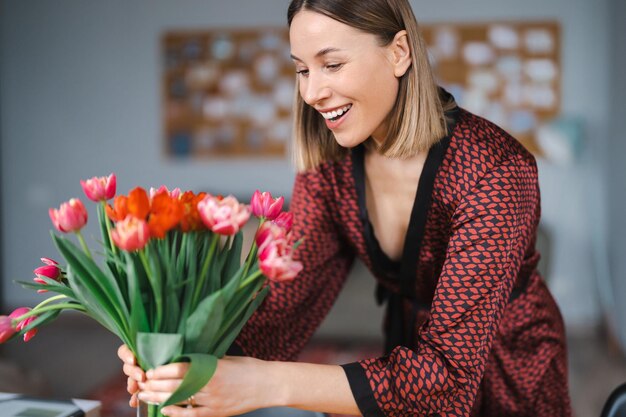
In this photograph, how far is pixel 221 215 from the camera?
2.44ft

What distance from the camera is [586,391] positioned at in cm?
326

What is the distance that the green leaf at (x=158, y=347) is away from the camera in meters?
0.76

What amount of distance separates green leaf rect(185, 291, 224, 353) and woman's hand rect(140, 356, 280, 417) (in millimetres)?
32

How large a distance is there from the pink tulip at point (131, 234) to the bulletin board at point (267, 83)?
3912 millimetres

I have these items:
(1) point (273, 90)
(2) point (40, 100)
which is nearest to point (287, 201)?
(1) point (273, 90)

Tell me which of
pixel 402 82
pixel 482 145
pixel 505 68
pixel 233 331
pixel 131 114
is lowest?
pixel 233 331

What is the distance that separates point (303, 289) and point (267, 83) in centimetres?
356

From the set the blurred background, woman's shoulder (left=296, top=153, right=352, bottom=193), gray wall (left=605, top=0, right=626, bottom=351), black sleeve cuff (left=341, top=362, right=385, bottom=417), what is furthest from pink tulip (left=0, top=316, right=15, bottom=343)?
gray wall (left=605, top=0, right=626, bottom=351)

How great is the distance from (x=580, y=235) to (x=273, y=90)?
245 cm

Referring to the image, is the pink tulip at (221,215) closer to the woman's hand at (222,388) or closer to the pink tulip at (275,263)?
the pink tulip at (275,263)

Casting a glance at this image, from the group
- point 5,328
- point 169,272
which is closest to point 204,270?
point 169,272

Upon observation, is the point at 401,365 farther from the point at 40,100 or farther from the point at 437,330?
the point at 40,100

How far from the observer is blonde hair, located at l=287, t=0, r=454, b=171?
1.03 metres

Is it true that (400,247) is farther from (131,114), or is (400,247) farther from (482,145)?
(131,114)
